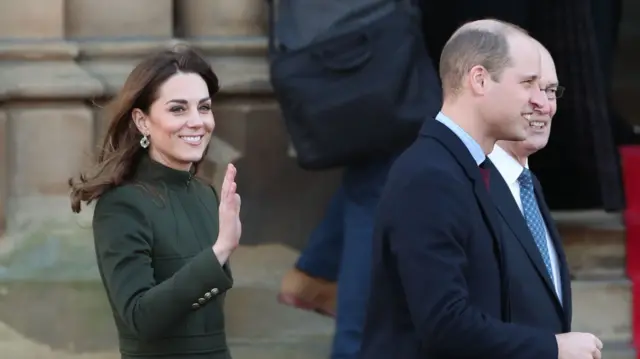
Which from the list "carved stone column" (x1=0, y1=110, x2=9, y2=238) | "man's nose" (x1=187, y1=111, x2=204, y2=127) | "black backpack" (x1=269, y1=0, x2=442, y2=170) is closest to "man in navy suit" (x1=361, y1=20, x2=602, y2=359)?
"man's nose" (x1=187, y1=111, x2=204, y2=127)

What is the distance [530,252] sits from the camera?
9.20 feet

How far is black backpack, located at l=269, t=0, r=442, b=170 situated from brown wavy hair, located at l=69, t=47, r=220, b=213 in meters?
1.13

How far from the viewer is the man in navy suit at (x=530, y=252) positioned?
109 inches

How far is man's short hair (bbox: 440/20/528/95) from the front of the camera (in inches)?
109

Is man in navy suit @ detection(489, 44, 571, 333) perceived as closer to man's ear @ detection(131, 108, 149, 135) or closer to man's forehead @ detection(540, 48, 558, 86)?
man's forehead @ detection(540, 48, 558, 86)

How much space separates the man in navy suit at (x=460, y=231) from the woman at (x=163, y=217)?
42 centimetres

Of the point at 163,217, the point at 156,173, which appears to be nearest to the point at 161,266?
the point at 163,217

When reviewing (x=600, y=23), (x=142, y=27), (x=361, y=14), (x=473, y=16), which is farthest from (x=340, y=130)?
(x=600, y=23)

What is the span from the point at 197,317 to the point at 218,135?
2.52 meters

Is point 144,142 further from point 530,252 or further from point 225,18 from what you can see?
point 225,18

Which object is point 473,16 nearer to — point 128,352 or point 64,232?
point 64,232

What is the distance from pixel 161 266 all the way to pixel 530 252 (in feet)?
2.74

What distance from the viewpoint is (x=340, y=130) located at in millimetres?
4445

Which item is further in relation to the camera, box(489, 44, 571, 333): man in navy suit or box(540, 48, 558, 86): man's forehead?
box(540, 48, 558, 86): man's forehead
